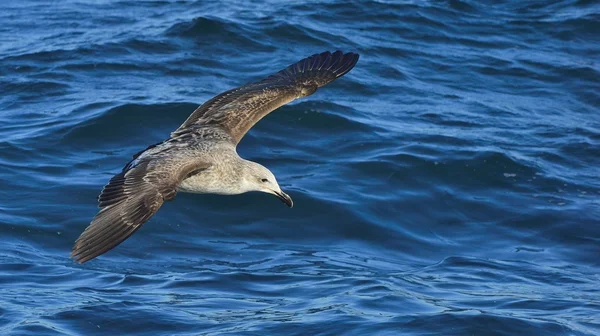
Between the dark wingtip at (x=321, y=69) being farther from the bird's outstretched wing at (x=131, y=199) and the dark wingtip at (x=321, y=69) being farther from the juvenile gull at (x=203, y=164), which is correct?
the bird's outstretched wing at (x=131, y=199)

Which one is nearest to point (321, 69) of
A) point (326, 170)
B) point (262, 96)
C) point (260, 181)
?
point (262, 96)

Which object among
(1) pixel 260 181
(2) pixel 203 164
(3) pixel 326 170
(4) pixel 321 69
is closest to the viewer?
(2) pixel 203 164

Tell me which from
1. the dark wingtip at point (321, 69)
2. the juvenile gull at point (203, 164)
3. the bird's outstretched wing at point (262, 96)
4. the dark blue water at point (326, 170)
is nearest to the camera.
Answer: the juvenile gull at point (203, 164)

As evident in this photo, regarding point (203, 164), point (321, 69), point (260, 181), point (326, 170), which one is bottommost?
point (326, 170)

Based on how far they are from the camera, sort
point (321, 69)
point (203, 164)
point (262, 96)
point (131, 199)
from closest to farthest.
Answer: point (131, 199) → point (203, 164) → point (262, 96) → point (321, 69)

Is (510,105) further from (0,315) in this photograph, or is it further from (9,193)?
(0,315)

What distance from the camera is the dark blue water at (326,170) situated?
941cm

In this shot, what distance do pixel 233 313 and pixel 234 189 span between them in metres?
1.10

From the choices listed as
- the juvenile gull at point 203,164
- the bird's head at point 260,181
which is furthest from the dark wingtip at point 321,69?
the bird's head at point 260,181

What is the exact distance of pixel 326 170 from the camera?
12547mm

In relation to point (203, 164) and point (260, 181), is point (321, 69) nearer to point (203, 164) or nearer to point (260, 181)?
point (260, 181)

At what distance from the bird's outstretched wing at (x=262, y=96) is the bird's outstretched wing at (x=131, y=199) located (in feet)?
3.82

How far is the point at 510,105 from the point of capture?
14.9m

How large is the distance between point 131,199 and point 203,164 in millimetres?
853
